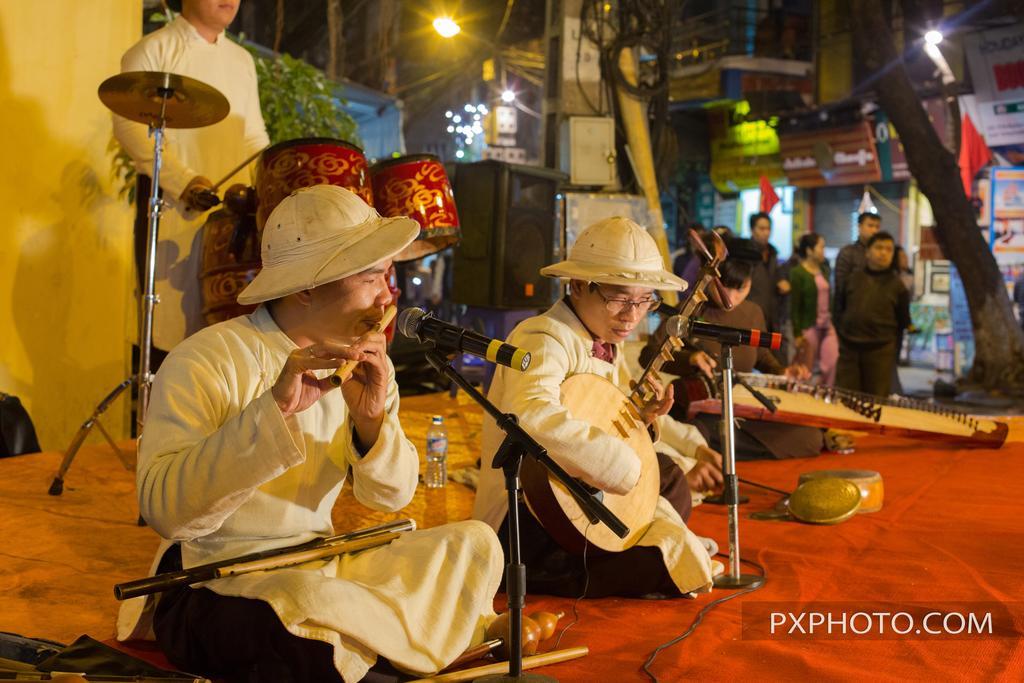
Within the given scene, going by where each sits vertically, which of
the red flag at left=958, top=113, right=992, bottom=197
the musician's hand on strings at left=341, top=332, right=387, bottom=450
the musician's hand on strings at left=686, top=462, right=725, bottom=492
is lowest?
the musician's hand on strings at left=686, top=462, right=725, bottom=492

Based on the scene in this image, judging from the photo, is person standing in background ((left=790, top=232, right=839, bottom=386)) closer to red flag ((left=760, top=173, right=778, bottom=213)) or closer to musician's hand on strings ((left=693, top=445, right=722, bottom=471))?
red flag ((left=760, top=173, right=778, bottom=213))

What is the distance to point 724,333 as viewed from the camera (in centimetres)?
329

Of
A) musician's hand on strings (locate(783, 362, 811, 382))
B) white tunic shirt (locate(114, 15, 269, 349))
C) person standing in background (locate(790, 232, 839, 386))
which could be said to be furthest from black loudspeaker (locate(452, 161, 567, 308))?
white tunic shirt (locate(114, 15, 269, 349))

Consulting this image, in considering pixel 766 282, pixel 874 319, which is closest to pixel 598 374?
pixel 766 282

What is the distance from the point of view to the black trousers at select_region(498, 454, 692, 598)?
11.0 feet

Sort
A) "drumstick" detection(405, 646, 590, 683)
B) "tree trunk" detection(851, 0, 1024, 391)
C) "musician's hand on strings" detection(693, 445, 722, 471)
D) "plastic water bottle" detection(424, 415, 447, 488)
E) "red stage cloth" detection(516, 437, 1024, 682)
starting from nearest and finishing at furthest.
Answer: "drumstick" detection(405, 646, 590, 683)
"red stage cloth" detection(516, 437, 1024, 682)
"musician's hand on strings" detection(693, 445, 722, 471)
"plastic water bottle" detection(424, 415, 447, 488)
"tree trunk" detection(851, 0, 1024, 391)

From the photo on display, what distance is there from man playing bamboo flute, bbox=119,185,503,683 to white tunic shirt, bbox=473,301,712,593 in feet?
1.91

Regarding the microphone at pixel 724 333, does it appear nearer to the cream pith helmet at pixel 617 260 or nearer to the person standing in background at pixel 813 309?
the cream pith helmet at pixel 617 260

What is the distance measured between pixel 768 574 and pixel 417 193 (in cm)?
214

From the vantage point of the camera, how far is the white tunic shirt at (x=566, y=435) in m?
3.05

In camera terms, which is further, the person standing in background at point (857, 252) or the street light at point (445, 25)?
the street light at point (445, 25)

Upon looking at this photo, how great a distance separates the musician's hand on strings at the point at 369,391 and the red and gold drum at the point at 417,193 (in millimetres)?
2022

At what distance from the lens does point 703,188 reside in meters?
21.1

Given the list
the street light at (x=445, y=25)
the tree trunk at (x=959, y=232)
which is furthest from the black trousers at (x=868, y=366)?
the street light at (x=445, y=25)
